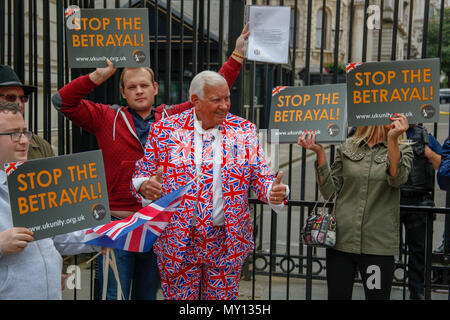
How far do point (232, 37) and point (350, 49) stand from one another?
92 cm

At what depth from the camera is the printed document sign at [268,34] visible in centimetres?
315

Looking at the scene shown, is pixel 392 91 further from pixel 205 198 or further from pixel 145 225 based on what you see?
pixel 145 225

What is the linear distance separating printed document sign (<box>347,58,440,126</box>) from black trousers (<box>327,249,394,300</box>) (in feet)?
2.85

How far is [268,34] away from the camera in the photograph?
320cm

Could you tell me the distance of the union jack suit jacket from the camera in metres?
2.84

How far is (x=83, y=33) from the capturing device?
3.32 metres

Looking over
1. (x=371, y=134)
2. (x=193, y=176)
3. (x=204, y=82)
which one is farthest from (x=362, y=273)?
(x=204, y=82)

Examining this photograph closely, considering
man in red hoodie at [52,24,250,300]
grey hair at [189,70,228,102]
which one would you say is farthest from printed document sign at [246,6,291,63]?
grey hair at [189,70,228,102]

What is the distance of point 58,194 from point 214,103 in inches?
37.5

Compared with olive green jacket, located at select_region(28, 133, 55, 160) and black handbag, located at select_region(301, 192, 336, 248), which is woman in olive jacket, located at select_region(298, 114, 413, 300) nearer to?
black handbag, located at select_region(301, 192, 336, 248)
